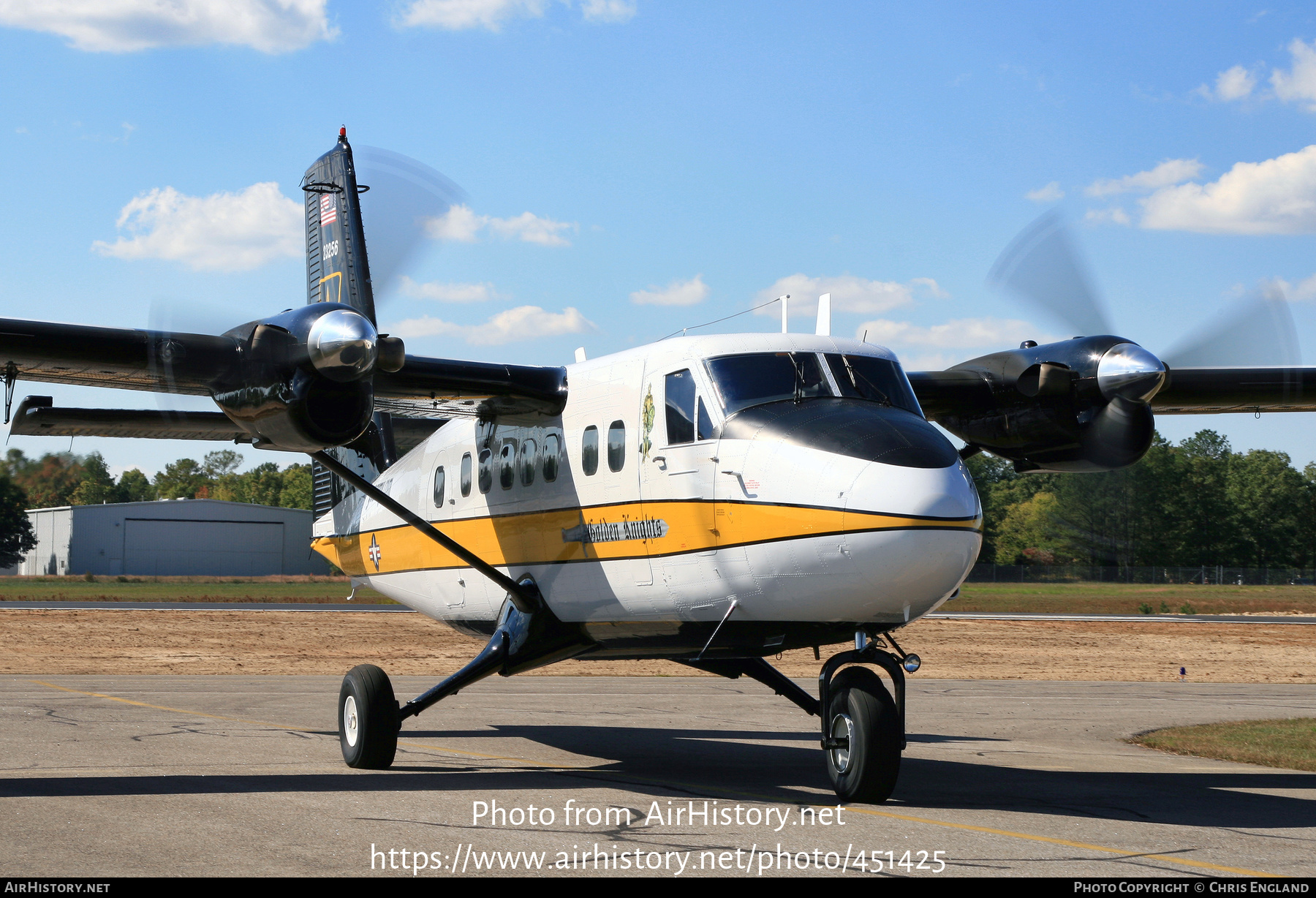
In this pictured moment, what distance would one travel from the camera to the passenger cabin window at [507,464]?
41.8ft

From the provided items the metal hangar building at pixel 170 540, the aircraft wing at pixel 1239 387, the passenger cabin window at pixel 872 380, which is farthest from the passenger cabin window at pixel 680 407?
the metal hangar building at pixel 170 540

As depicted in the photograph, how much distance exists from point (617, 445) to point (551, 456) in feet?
3.89

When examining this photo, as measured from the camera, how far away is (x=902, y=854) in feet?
24.8

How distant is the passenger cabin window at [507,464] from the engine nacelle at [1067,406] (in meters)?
4.59

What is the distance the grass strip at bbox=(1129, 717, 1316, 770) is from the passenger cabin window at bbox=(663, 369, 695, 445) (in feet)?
27.6

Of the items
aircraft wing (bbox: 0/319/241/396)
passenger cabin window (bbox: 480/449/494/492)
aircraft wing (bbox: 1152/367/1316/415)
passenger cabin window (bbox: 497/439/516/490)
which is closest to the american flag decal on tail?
passenger cabin window (bbox: 480/449/494/492)

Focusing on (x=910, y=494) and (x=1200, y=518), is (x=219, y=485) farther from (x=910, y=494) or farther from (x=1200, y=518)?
(x=910, y=494)

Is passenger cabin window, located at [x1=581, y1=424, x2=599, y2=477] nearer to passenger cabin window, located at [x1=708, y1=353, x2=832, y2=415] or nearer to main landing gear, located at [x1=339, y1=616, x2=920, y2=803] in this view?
main landing gear, located at [x1=339, y1=616, x2=920, y2=803]

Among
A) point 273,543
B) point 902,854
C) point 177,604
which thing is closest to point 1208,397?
point 902,854

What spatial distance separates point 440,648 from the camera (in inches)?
1356

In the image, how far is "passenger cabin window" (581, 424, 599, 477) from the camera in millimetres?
11441

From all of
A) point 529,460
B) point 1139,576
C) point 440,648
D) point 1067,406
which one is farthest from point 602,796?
point 1139,576

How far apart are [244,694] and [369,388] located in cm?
1202

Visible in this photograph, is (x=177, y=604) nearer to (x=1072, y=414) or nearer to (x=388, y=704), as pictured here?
(x=388, y=704)
